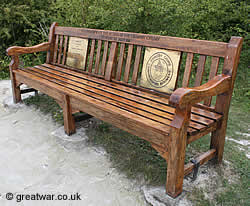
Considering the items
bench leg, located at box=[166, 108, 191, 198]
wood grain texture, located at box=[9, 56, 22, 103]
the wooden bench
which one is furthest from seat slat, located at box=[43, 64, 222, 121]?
wood grain texture, located at box=[9, 56, 22, 103]

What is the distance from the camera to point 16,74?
412 centimetres

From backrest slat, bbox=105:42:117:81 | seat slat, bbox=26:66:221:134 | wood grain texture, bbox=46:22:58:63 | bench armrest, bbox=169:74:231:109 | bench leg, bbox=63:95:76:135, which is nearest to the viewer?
bench armrest, bbox=169:74:231:109

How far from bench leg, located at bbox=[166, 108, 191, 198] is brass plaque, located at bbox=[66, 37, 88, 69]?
7.49 feet

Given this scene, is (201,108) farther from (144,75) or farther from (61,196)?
(61,196)

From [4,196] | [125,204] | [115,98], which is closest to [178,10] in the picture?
[115,98]

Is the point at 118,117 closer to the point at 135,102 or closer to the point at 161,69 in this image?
the point at 135,102

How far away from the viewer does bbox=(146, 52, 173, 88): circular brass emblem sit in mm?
2846

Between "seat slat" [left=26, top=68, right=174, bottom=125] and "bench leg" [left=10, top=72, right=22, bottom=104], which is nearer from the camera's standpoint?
"seat slat" [left=26, top=68, right=174, bottom=125]

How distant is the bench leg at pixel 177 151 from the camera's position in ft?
6.61

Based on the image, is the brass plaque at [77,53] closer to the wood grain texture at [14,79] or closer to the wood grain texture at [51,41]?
the wood grain texture at [51,41]

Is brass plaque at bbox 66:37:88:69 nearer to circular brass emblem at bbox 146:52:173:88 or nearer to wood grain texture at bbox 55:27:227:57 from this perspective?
wood grain texture at bbox 55:27:227:57

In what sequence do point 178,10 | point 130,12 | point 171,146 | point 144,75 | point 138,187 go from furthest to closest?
point 130,12 → point 178,10 → point 144,75 → point 138,187 → point 171,146

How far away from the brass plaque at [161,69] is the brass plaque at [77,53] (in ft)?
4.05

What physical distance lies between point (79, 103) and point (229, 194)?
1.77m
